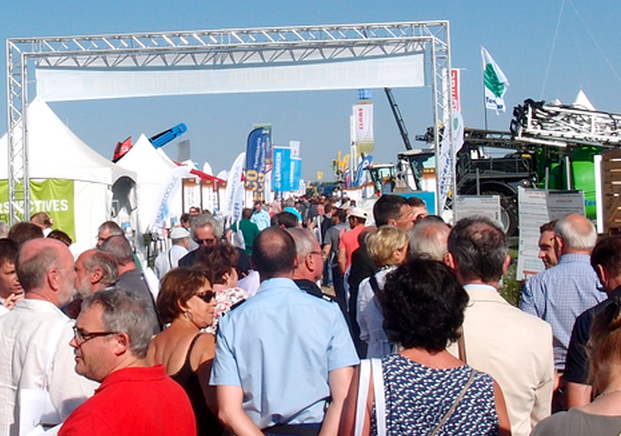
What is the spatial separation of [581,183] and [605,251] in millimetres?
12269

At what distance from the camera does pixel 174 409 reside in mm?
2350

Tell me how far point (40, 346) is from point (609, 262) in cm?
275

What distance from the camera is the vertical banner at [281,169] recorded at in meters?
27.1

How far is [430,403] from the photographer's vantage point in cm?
227

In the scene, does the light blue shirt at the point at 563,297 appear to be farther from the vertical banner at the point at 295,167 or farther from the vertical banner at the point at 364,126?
the vertical banner at the point at 364,126

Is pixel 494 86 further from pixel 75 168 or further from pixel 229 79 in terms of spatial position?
pixel 75 168

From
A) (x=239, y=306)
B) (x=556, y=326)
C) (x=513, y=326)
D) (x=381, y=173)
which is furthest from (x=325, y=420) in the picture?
(x=381, y=173)

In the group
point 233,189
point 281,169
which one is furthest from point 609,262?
point 281,169

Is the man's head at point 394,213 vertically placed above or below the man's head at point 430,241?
above

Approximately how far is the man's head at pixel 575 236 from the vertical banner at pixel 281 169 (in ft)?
74.7

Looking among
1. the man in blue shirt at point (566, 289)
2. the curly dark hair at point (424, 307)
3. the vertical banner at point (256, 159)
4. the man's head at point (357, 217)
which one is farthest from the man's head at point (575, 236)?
the vertical banner at point (256, 159)

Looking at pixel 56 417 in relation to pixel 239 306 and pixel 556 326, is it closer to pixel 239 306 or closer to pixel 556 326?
pixel 239 306

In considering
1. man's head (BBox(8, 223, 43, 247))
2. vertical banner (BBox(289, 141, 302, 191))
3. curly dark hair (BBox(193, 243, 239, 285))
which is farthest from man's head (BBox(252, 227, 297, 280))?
vertical banner (BBox(289, 141, 302, 191))

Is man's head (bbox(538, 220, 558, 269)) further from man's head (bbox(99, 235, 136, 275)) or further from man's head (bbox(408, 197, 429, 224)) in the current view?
man's head (bbox(99, 235, 136, 275))
